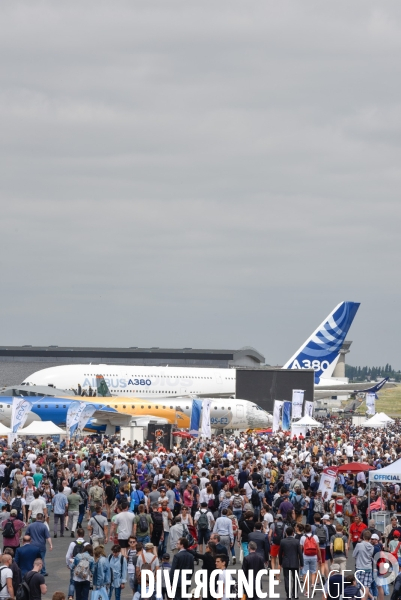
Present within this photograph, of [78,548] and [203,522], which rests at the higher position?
[203,522]

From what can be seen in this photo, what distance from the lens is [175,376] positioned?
2862 inches

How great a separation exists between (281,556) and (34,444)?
68.5ft

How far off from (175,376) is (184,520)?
5559 cm

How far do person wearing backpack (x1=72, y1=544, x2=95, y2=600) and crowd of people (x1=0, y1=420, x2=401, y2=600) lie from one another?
14 millimetres

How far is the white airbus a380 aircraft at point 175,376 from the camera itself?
71.4 meters

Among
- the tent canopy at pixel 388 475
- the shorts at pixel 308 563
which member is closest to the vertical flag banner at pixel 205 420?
the tent canopy at pixel 388 475

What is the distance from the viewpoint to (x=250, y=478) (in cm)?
2422

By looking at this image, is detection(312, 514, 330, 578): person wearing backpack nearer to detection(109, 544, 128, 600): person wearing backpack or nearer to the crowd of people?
the crowd of people

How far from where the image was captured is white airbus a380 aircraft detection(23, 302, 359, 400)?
234ft

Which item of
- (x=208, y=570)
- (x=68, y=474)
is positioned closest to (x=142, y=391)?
(x=68, y=474)

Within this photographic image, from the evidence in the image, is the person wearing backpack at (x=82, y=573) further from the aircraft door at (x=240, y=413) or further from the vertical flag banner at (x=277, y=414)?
the aircraft door at (x=240, y=413)

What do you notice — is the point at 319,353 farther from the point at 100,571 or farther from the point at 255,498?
the point at 100,571

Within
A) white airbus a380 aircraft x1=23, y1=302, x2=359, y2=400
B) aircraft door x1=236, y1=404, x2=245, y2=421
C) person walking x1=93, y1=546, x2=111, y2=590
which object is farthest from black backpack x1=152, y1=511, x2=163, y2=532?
white airbus a380 aircraft x1=23, y1=302, x2=359, y2=400

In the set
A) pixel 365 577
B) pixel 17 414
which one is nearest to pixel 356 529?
pixel 365 577
